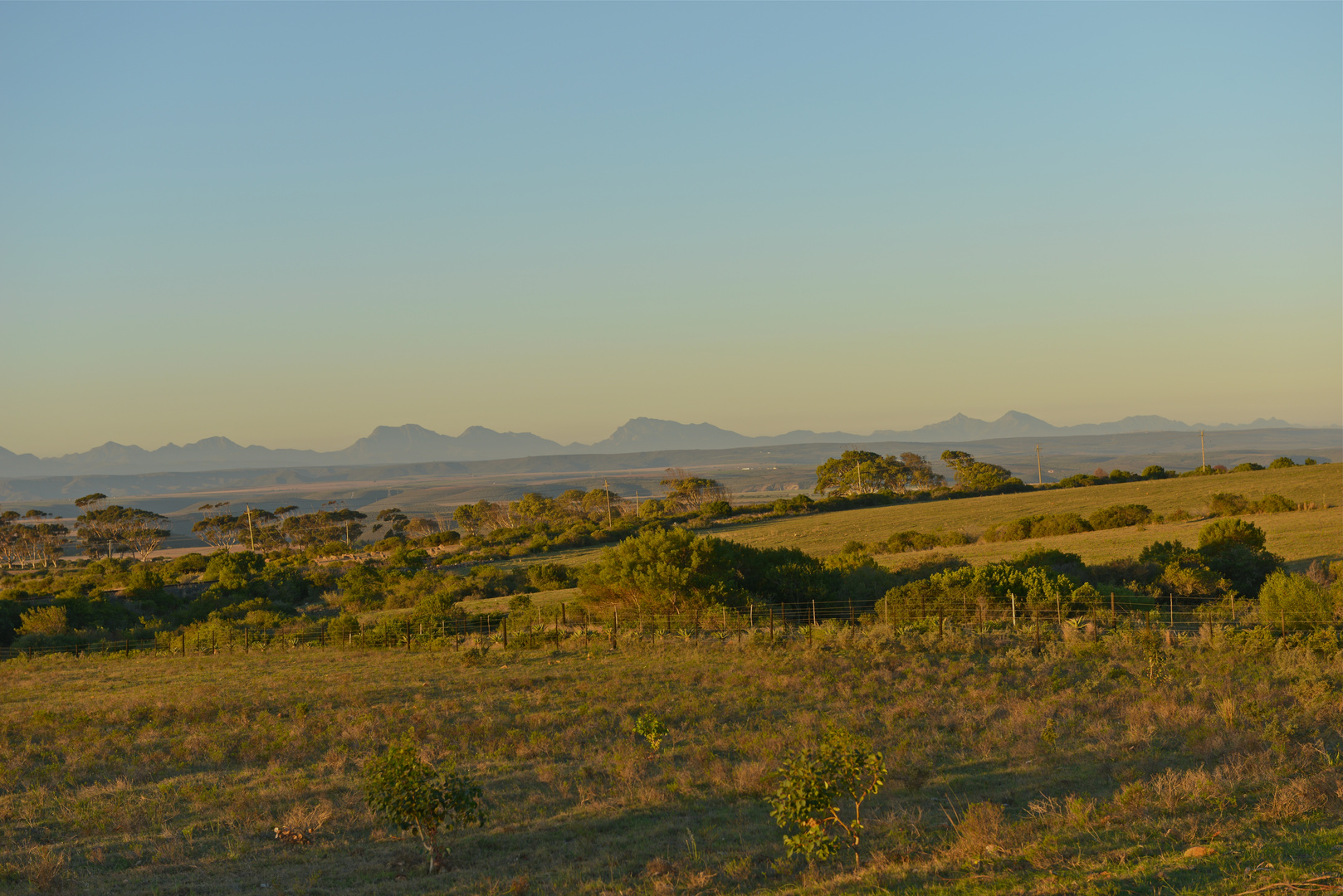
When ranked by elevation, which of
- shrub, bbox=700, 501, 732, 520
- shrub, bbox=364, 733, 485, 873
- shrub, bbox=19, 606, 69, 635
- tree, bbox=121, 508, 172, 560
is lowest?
tree, bbox=121, 508, 172, 560

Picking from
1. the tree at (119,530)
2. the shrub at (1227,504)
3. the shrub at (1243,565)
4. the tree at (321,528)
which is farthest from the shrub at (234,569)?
the shrub at (1227,504)

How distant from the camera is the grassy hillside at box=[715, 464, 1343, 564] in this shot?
133ft

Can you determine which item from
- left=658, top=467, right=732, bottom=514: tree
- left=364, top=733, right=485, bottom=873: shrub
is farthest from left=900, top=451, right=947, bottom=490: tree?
left=364, top=733, right=485, bottom=873: shrub

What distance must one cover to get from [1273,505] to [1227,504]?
89.3 inches

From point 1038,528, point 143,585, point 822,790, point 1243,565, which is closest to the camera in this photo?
point 822,790

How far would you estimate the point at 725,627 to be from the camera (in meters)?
29.0

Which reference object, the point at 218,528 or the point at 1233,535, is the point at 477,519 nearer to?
the point at 218,528

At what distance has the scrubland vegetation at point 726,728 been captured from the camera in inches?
396

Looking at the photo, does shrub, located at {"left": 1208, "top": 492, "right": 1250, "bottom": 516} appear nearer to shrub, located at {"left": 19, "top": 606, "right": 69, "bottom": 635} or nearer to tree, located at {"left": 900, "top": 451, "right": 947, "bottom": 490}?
shrub, located at {"left": 19, "top": 606, "right": 69, "bottom": 635}

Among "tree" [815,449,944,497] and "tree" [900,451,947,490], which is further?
"tree" [900,451,947,490]

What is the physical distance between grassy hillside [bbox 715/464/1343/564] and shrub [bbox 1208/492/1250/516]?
865mm

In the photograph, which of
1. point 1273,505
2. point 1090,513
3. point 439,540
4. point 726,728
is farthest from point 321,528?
point 726,728

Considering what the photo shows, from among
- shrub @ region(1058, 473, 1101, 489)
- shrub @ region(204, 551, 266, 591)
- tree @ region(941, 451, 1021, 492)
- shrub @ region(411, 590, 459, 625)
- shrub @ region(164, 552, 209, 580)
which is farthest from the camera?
A: tree @ region(941, 451, 1021, 492)

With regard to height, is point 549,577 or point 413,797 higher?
point 413,797
